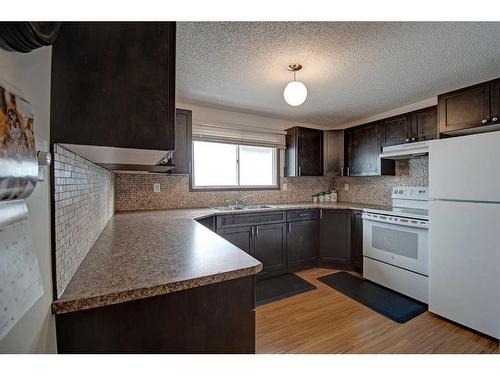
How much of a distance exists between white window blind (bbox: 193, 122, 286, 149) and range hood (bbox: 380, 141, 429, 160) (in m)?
1.42

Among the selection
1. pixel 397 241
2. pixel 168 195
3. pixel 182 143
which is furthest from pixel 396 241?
pixel 168 195

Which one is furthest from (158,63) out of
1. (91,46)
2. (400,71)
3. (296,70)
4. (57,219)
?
(400,71)

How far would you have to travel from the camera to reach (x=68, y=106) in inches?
24.9

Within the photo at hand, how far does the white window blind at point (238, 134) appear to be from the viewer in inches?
112

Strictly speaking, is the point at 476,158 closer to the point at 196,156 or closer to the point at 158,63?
the point at 158,63

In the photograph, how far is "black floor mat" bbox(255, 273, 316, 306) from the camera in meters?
2.27

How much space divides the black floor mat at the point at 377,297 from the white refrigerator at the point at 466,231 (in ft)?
0.67

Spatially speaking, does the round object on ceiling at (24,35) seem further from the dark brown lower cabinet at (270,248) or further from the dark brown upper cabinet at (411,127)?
the dark brown upper cabinet at (411,127)

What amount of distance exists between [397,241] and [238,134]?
2390 mm

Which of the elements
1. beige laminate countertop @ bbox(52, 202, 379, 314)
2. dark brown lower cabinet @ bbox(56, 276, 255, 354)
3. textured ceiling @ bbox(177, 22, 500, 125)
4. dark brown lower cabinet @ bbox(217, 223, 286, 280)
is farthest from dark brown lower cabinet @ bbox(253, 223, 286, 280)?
dark brown lower cabinet @ bbox(56, 276, 255, 354)

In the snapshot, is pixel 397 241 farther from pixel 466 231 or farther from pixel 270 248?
pixel 270 248

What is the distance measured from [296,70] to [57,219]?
1.98 meters

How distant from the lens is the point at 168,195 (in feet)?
9.02

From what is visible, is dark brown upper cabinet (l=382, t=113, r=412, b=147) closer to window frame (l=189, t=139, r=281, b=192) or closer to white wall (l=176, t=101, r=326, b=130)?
white wall (l=176, t=101, r=326, b=130)
